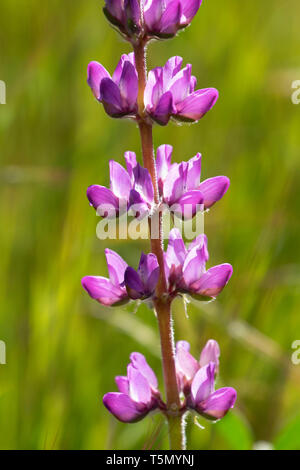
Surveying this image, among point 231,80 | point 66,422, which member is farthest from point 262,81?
point 66,422

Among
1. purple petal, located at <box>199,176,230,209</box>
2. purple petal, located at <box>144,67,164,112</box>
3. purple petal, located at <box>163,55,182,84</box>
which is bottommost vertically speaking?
purple petal, located at <box>199,176,230,209</box>

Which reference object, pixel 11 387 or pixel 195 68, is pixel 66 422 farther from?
pixel 195 68

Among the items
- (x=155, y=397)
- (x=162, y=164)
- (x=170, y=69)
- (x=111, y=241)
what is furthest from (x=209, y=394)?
(x=111, y=241)

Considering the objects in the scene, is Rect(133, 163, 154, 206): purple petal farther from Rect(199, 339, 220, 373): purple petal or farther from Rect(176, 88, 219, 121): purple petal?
Rect(199, 339, 220, 373): purple petal

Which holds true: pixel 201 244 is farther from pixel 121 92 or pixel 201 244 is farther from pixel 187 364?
pixel 121 92

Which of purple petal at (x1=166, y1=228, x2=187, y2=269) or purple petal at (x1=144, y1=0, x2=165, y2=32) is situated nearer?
purple petal at (x1=144, y1=0, x2=165, y2=32)
